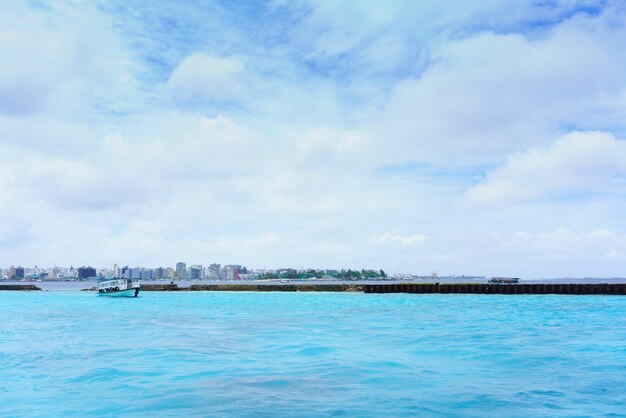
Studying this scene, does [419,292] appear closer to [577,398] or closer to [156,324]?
[156,324]

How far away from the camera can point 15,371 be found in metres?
21.2

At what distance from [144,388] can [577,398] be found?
13918 mm

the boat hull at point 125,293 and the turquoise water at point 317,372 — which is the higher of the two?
the turquoise water at point 317,372

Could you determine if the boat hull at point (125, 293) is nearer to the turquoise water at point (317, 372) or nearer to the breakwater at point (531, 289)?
the breakwater at point (531, 289)

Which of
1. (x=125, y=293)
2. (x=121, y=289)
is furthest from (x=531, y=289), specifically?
(x=121, y=289)

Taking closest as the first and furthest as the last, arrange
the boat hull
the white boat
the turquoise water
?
the turquoise water < the boat hull < the white boat

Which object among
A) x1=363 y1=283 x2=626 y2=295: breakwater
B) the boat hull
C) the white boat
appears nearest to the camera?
the boat hull

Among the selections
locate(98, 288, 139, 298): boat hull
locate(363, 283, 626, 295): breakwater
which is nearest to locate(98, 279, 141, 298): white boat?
locate(98, 288, 139, 298): boat hull

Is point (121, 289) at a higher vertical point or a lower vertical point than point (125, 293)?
higher

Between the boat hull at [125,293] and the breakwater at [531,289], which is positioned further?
the breakwater at [531,289]

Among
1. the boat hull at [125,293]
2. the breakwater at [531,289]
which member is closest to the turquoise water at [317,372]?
the boat hull at [125,293]

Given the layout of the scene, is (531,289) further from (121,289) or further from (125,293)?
(121,289)

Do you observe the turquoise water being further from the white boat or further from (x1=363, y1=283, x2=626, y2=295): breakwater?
(x1=363, y1=283, x2=626, y2=295): breakwater

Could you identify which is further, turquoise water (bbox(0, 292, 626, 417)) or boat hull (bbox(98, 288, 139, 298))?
boat hull (bbox(98, 288, 139, 298))
